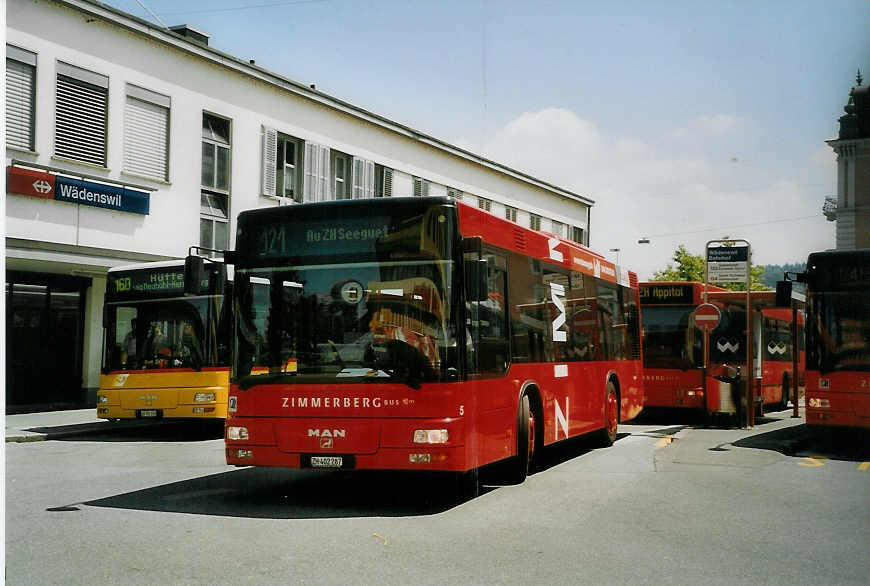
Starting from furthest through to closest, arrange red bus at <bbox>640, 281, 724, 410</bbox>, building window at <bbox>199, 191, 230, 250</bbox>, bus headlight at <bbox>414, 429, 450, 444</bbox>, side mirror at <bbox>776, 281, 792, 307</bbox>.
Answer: building window at <bbox>199, 191, 230, 250</bbox> < red bus at <bbox>640, 281, 724, 410</bbox> < side mirror at <bbox>776, 281, 792, 307</bbox> < bus headlight at <bbox>414, 429, 450, 444</bbox>

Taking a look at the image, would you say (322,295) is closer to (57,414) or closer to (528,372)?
(528,372)

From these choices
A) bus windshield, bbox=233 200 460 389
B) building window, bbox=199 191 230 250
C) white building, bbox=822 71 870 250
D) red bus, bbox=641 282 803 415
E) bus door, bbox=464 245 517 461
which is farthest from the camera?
building window, bbox=199 191 230 250

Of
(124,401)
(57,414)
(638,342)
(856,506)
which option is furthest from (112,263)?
(856,506)

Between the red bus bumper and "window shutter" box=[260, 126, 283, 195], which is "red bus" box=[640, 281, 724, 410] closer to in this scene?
"window shutter" box=[260, 126, 283, 195]

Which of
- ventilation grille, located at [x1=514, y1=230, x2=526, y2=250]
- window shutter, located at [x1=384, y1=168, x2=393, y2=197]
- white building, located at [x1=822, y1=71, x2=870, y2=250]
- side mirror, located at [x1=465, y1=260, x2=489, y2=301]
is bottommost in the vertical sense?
side mirror, located at [x1=465, y1=260, x2=489, y2=301]

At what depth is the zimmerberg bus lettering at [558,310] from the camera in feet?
40.7

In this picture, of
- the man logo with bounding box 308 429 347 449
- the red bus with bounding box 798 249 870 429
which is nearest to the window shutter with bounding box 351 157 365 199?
the red bus with bounding box 798 249 870 429

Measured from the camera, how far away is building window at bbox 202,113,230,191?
26547 mm

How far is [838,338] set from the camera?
14672 mm

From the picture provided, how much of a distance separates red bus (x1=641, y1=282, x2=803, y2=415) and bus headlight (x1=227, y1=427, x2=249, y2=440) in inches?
519

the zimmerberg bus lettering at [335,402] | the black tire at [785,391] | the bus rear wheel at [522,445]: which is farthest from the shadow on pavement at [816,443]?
the zimmerberg bus lettering at [335,402]

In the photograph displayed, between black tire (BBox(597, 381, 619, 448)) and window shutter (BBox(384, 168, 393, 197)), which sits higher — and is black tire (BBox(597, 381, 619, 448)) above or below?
below

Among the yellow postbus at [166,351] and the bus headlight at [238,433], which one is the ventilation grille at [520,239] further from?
the yellow postbus at [166,351]

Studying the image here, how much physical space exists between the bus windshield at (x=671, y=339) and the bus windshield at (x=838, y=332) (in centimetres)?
588
